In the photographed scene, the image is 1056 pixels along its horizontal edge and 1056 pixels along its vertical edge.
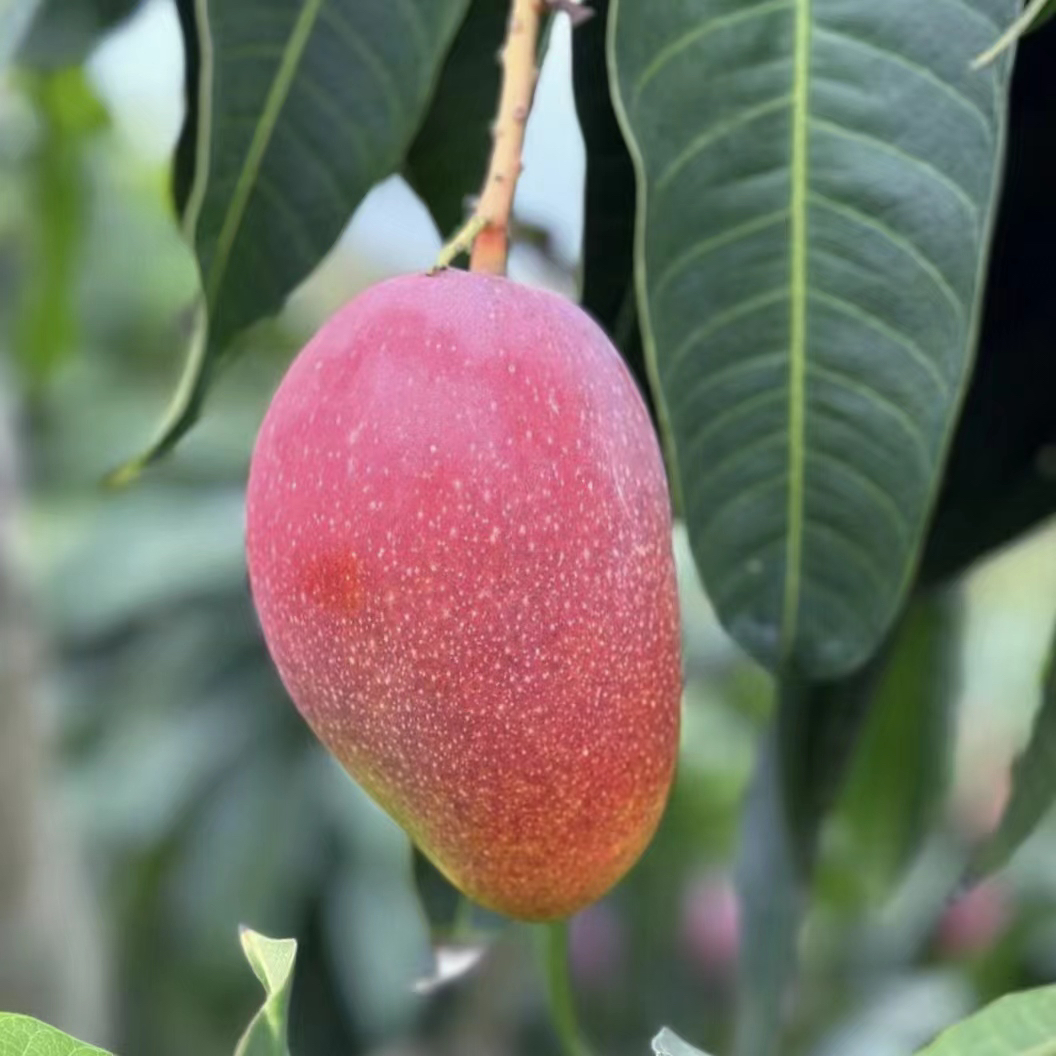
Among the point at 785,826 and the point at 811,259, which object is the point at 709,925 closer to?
the point at 785,826

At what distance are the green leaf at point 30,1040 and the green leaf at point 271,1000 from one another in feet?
0.14

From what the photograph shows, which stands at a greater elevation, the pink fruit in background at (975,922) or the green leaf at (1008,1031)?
the green leaf at (1008,1031)

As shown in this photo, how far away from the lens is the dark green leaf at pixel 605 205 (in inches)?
22.8

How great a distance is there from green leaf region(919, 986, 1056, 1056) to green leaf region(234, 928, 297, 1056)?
14cm

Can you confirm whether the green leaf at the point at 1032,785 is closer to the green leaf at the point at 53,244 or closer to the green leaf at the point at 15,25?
the green leaf at the point at 15,25

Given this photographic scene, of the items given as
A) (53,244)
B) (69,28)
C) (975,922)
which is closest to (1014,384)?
(69,28)

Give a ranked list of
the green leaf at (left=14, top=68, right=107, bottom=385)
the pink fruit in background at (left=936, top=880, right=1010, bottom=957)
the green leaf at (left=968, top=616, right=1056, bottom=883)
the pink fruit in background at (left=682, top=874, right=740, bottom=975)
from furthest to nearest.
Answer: the pink fruit in background at (left=682, top=874, right=740, bottom=975)
the pink fruit in background at (left=936, top=880, right=1010, bottom=957)
the green leaf at (left=14, top=68, right=107, bottom=385)
the green leaf at (left=968, top=616, right=1056, bottom=883)

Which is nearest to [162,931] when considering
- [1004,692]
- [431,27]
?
[1004,692]

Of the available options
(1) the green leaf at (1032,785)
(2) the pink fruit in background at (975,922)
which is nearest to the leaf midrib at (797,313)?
(1) the green leaf at (1032,785)

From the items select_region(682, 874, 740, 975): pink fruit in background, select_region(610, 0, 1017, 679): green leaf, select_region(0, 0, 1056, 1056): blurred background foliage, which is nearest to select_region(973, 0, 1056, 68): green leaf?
select_region(610, 0, 1017, 679): green leaf

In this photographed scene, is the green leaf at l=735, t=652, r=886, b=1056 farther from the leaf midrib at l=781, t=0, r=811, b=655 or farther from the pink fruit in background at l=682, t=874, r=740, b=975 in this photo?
the pink fruit in background at l=682, t=874, r=740, b=975

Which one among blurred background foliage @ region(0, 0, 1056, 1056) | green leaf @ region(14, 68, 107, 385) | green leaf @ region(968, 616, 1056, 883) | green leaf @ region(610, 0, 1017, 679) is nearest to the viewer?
green leaf @ region(610, 0, 1017, 679)

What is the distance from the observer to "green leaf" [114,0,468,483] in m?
0.59

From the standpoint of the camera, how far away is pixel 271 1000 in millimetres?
406
